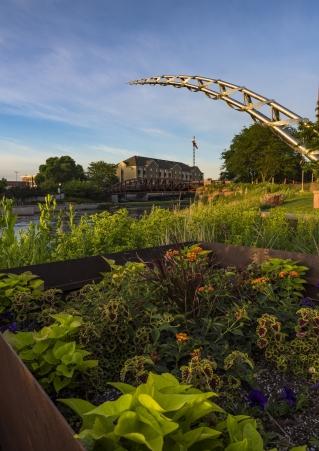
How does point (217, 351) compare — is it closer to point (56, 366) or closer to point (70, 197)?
point (56, 366)

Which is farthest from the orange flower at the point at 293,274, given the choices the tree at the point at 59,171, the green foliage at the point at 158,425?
the tree at the point at 59,171

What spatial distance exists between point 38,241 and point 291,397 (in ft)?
11.8

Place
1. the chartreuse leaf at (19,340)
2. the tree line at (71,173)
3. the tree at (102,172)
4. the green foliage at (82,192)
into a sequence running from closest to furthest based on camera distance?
the chartreuse leaf at (19,340) < the green foliage at (82,192) < the tree line at (71,173) < the tree at (102,172)

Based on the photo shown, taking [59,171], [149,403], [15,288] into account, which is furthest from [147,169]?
[149,403]

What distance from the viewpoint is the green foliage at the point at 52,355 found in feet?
5.60

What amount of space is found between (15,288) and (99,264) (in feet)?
3.27

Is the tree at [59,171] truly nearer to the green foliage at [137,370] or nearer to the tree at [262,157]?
the tree at [262,157]

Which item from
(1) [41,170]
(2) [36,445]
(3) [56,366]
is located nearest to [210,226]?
(3) [56,366]

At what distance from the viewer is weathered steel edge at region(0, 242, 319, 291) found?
3.26m

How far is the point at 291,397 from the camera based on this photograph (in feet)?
5.78

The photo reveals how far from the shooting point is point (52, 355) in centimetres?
177

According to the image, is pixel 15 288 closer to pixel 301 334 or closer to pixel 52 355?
pixel 52 355

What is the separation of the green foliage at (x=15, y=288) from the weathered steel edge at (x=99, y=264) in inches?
12.9

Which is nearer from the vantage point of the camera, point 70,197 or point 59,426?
point 59,426
